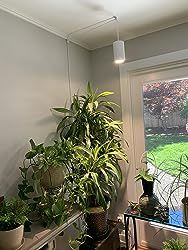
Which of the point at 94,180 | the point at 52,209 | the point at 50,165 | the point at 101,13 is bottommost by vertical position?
the point at 52,209

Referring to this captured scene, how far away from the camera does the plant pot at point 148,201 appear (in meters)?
1.70

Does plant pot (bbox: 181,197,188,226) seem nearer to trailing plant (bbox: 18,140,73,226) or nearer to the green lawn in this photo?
the green lawn

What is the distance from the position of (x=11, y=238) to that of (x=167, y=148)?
1.45 meters

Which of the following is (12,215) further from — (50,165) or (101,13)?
(101,13)

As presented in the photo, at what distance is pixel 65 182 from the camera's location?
4.89ft

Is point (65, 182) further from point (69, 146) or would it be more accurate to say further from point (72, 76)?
point (72, 76)

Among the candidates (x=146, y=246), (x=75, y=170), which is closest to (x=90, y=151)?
(x=75, y=170)

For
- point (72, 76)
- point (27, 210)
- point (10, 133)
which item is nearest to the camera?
point (27, 210)

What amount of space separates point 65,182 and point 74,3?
123cm

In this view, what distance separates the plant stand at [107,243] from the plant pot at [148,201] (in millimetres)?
315

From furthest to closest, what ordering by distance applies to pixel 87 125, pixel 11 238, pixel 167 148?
pixel 167 148, pixel 87 125, pixel 11 238

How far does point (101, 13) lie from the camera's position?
5.40ft

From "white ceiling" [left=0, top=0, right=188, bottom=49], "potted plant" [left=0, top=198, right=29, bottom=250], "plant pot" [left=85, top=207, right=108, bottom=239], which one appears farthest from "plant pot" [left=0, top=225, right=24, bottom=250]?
"white ceiling" [left=0, top=0, right=188, bottom=49]

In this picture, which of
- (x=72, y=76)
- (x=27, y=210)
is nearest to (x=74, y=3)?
(x=72, y=76)
